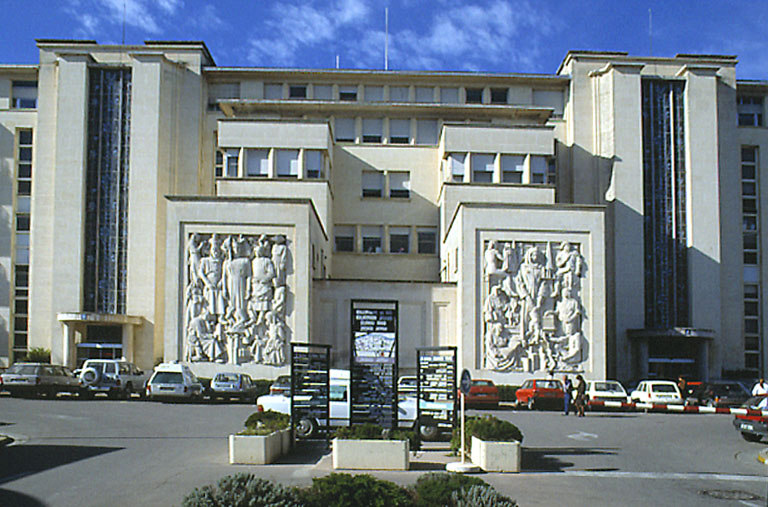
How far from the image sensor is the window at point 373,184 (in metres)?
48.3

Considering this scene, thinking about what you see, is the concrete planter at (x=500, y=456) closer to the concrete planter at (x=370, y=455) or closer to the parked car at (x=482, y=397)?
the concrete planter at (x=370, y=455)

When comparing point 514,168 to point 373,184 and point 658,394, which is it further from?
point 658,394

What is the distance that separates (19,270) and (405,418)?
3565 cm

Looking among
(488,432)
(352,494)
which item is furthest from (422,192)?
(352,494)

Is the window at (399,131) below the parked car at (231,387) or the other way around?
the other way around

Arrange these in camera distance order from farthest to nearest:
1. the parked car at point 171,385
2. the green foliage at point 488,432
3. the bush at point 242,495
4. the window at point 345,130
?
1. the window at point 345,130
2. the parked car at point 171,385
3. the green foliage at point 488,432
4. the bush at point 242,495

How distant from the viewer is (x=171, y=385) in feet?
103

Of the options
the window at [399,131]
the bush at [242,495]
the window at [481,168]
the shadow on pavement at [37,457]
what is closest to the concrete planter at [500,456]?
the bush at [242,495]

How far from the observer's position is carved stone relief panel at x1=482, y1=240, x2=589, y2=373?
37.5 metres

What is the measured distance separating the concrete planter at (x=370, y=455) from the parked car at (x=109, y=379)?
20.7 m

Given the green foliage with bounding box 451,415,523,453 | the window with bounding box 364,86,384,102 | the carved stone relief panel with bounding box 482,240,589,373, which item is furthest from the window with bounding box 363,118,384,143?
the green foliage with bounding box 451,415,523,453

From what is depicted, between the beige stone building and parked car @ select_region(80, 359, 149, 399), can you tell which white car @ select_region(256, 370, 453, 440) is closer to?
parked car @ select_region(80, 359, 149, 399)

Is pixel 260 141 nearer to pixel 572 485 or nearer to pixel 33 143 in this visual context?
pixel 33 143

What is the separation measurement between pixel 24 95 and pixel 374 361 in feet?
135
